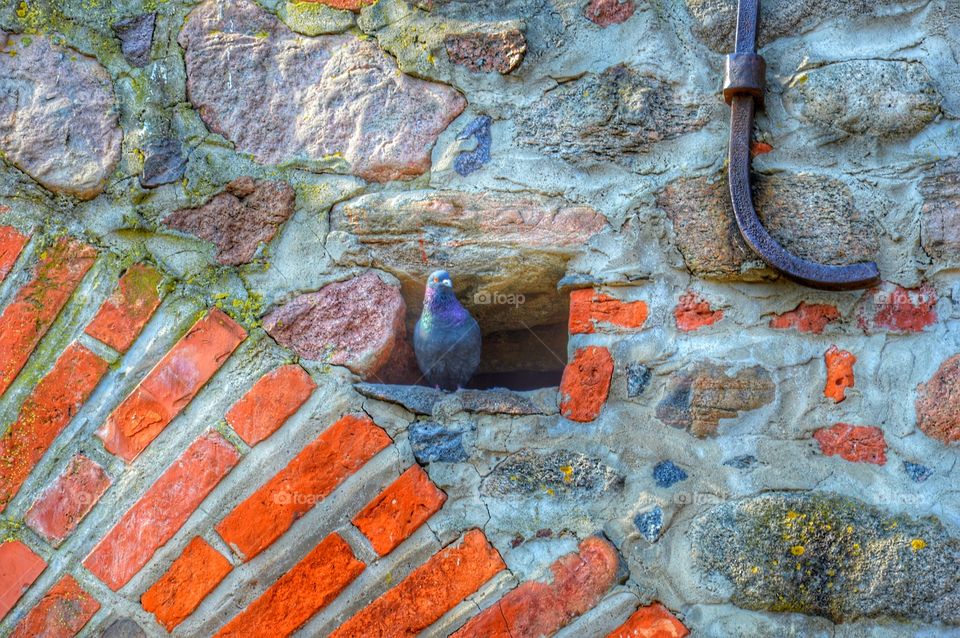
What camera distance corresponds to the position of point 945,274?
1550 mm

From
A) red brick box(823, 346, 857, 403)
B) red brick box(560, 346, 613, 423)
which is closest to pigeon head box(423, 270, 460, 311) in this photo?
red brick box(560, 346, 613, 423)

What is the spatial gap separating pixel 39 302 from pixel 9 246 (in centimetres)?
14

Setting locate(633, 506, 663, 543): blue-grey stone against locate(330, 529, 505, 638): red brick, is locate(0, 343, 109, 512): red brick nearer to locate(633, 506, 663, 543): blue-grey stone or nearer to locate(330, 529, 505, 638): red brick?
locate(330, 529, 505, 638): red brick

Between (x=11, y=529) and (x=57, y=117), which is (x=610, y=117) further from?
(x=11, y=529)

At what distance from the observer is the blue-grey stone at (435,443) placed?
5.38 ft

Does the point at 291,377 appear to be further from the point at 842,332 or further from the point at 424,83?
the point at 842,332

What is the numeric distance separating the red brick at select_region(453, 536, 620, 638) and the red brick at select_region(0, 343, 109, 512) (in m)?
0.86

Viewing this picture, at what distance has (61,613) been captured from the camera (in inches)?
61.9

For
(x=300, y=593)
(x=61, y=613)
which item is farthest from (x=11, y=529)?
(x=300, y=593)

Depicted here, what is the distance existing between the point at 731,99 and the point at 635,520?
32.8 inches

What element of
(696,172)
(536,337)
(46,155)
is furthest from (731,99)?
(46,155)

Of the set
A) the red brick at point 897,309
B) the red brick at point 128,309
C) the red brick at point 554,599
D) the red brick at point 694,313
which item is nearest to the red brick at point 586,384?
the red brick at point 694,313

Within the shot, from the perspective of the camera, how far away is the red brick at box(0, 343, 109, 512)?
1.61 metres

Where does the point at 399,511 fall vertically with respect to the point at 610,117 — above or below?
below
